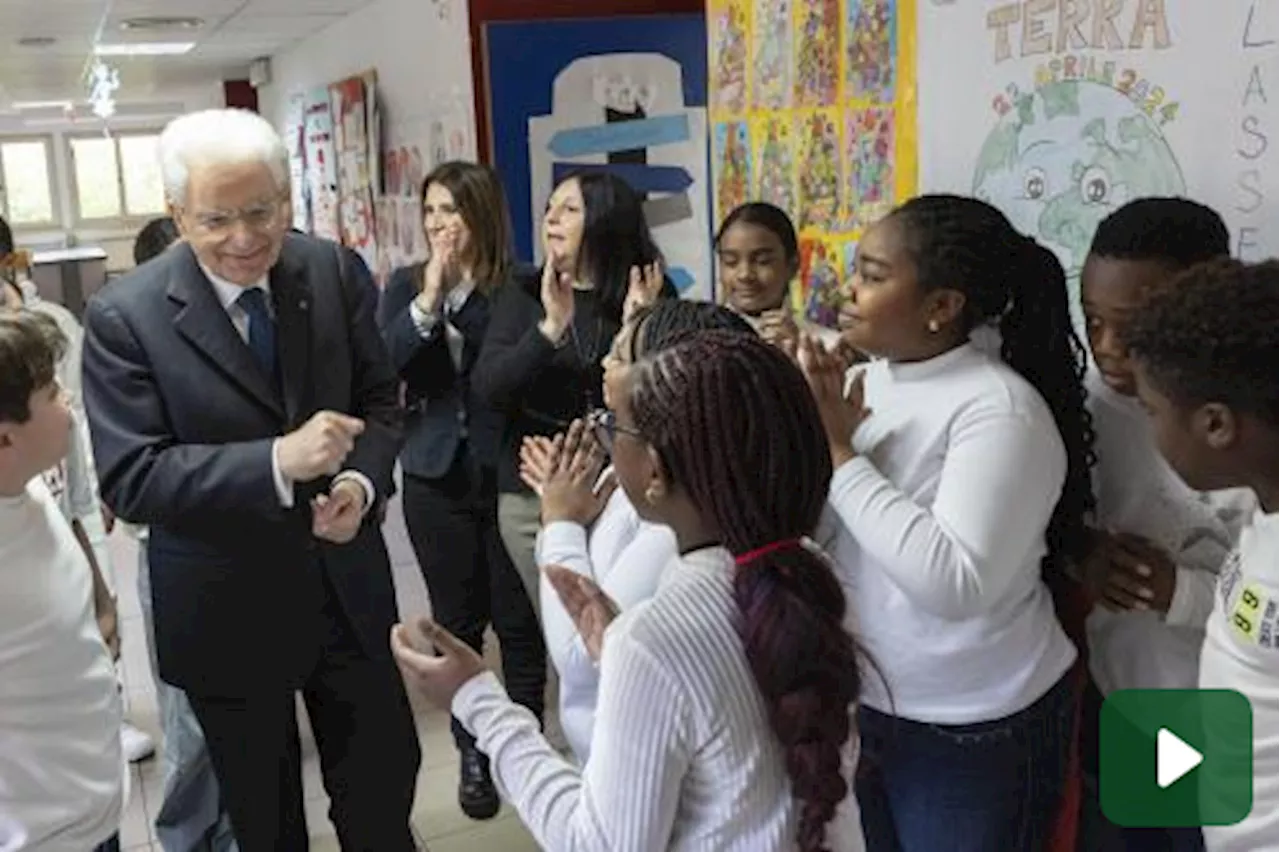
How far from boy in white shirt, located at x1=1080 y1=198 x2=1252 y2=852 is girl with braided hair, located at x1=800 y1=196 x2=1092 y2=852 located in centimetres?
5

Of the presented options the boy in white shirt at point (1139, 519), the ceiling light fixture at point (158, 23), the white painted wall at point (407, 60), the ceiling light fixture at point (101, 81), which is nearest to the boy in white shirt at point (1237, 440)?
the boy in white shirt at point (1139, 519)

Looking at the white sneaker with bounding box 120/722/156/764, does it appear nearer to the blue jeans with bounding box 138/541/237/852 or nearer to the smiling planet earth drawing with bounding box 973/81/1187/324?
the blue jeans with bounding box 138/541/237/852

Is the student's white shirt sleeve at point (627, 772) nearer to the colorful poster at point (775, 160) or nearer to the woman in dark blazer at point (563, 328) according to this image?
the woman in dark blazer at point (563, 328)

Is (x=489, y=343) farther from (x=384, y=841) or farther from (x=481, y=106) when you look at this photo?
(x=481, y=106)

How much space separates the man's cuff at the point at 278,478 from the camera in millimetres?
1757

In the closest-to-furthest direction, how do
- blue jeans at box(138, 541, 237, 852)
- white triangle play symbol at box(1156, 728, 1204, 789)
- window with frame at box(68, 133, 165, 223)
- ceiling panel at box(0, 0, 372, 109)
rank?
white triangle play symbol at box(1156, 728, 1204, 789) < blue jeans at box(138, 541, 237, 852) < ceiling panel at box(0, 0, 372, 109) < window with frame at box(68, 133, 165, 223)

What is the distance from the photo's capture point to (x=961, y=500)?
1387 millimetres

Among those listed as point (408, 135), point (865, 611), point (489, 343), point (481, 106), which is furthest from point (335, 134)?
point (865, 611)

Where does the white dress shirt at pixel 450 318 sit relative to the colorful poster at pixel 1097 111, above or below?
below

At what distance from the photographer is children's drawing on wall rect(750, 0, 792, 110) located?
3.10 metres

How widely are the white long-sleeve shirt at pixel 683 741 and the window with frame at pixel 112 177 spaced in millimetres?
14521

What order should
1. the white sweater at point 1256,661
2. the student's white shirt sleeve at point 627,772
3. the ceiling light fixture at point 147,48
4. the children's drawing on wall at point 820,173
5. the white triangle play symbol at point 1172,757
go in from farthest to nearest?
the ceiling light fixture at point 147,48
the children's drawing on wall at point 820,173
the white triangle play symbol at point 1172,757
the white sweater at point 1256,661
the student's white shirt sleeve at point 627,772

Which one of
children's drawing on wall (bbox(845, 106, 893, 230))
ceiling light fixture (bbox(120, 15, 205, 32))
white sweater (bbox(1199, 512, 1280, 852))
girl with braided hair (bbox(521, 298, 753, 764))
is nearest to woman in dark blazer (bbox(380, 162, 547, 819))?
children's drawing on wall (bbox(845, 106, 893, 230))

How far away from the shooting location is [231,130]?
5.89 feet
